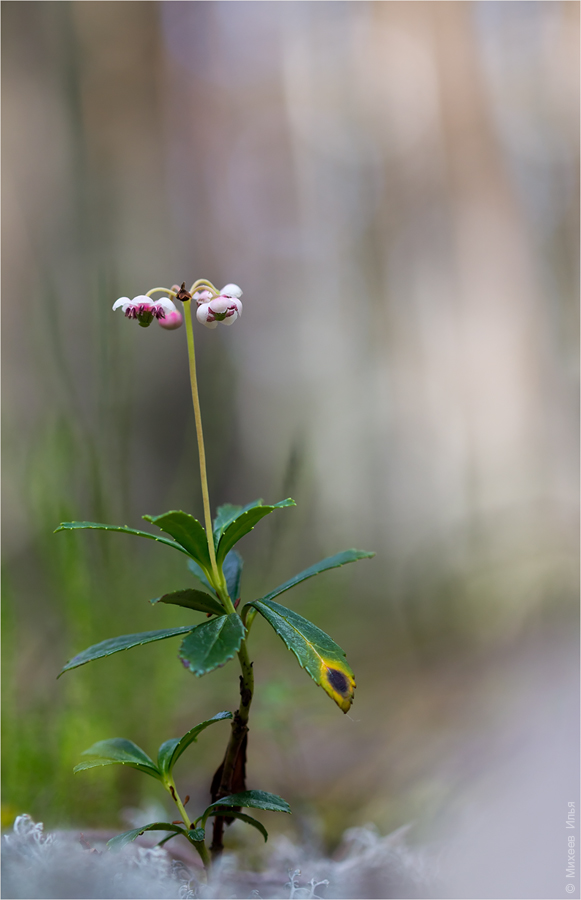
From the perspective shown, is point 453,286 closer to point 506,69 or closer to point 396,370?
point 396,370

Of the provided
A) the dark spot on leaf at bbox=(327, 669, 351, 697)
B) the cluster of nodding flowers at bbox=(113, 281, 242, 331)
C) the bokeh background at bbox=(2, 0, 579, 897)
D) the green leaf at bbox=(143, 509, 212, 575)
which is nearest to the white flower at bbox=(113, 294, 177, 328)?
the cluster of nodding flowers at bbox=(113, 281, 242, 331)

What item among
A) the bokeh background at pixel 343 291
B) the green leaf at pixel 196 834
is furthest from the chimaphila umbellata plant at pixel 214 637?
the bokeh background at pixel 343 291

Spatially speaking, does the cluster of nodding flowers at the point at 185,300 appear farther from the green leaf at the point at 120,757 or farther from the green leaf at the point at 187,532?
the green leaf at the point at 120,757

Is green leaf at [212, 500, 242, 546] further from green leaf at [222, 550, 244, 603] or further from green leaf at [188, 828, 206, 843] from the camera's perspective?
green leaf at [188, 828, 206, 843]

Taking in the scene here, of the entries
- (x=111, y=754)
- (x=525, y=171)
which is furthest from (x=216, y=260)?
(x=111, y=754)

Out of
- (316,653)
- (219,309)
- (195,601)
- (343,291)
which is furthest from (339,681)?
(343,291)

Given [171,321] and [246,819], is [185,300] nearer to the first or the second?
[171,321]
